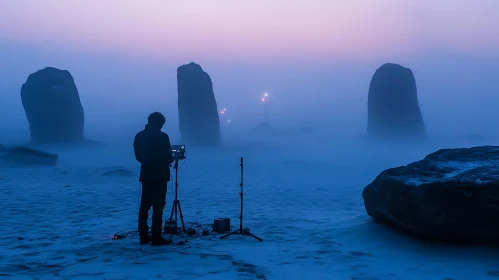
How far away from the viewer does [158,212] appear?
6008 mm

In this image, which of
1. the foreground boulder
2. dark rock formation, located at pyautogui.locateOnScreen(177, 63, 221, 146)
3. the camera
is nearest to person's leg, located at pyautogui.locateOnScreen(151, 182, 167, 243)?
the camera

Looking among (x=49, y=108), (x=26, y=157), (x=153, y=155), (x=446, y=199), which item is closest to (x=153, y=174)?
(x=153, y=155)

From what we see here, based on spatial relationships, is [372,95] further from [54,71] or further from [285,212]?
[285,212]

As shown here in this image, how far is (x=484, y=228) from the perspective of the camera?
5.29 meters

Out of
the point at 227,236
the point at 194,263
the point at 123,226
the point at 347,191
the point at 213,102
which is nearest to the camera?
the point at 194,263

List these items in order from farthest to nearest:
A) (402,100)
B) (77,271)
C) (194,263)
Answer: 1. (402,100)
2. (194,263)
3. (77,271)

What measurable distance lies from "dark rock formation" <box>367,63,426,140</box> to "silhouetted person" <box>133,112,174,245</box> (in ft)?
173

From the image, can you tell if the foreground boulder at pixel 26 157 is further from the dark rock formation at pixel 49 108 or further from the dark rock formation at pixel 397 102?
the dark rock formation at pixel 397 102

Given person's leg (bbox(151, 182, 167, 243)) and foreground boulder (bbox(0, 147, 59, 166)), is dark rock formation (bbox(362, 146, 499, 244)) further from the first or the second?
foreground boulder (bbox(0, 147, 59, 166))

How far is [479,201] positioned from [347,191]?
30.1ft

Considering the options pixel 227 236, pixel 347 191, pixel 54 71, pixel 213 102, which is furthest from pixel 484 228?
pixel 54 71

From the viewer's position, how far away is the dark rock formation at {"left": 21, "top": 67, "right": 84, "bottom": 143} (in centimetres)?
4141

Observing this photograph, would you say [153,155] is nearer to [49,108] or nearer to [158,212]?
[158,212]

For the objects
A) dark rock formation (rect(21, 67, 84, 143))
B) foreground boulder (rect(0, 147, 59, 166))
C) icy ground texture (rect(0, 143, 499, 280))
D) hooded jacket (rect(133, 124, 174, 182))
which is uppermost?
dark rock formation (rect(21, 67, 84, 143))
